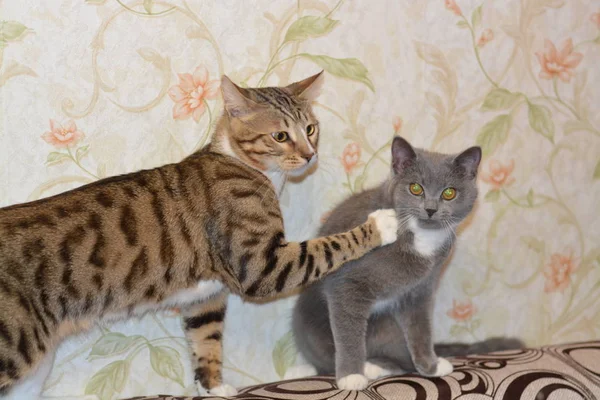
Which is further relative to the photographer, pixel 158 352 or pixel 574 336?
pixel 574 336

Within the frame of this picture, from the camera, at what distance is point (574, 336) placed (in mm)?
2215

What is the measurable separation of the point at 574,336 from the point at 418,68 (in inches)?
43.0

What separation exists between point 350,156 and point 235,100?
492 millimetres

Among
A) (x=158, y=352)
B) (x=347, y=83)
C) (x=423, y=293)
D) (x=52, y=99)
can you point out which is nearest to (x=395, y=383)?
(x=423, y=293)

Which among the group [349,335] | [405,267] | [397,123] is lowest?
[349,335]

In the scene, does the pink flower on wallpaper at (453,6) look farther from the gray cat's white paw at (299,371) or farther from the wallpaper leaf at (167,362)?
the wallpaper leaf at (167,362)

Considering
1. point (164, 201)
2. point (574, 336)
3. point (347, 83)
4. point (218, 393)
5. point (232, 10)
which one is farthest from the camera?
point (574, 336)

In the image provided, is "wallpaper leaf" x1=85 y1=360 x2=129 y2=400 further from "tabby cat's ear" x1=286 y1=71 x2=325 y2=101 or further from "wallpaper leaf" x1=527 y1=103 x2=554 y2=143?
"wallpaper leaf" x1=527 y1=103 x2=554 y2=143

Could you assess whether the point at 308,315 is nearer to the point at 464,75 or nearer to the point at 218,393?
the point at 218,393

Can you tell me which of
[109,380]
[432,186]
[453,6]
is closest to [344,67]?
[453,6]

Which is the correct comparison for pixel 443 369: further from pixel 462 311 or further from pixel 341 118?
pixel 341 118

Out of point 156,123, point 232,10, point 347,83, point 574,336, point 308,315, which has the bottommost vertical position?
point 574,336

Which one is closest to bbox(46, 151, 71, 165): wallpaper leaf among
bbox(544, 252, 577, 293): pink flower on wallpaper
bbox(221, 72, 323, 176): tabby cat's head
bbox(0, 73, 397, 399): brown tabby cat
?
bbox(0, 73, 397, 399): brown tabby cat

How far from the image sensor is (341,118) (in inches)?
75.0
